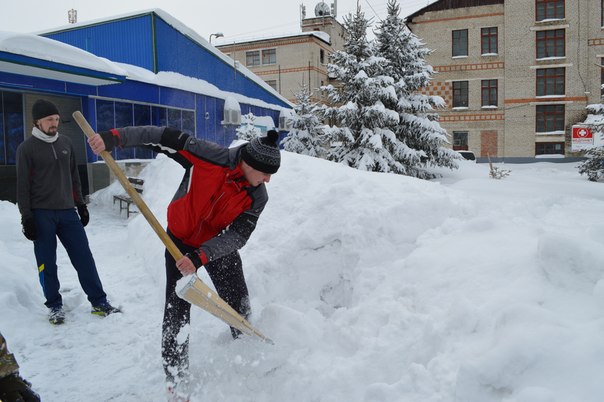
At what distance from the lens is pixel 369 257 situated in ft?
12.8

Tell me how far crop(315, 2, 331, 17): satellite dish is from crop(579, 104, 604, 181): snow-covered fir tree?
87.1 feet

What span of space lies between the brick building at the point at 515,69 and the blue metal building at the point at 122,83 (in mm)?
14383

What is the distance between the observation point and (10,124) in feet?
34.0

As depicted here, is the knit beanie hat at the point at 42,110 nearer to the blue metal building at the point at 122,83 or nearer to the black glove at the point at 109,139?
the black glove at the point at 109,139

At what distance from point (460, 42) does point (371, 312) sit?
3048 cm

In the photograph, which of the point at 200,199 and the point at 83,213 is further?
the point at 83,213

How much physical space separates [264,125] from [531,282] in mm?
20275

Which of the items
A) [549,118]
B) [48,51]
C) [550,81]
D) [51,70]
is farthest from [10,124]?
[550,81]

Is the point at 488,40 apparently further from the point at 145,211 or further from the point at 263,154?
the point at 145,211

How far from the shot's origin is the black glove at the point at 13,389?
1.97m

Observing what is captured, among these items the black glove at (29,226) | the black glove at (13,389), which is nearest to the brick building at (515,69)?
the black glove at (29,226)

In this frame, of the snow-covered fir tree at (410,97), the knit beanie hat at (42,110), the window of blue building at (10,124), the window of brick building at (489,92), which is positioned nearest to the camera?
the knit beanie hat at (42,110)

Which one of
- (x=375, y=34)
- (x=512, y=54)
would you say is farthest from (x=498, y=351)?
(x=512, y=54)

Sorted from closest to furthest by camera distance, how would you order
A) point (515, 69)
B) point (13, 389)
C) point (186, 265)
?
point (13, 389)
point (186, 265)
point (515, 69)
